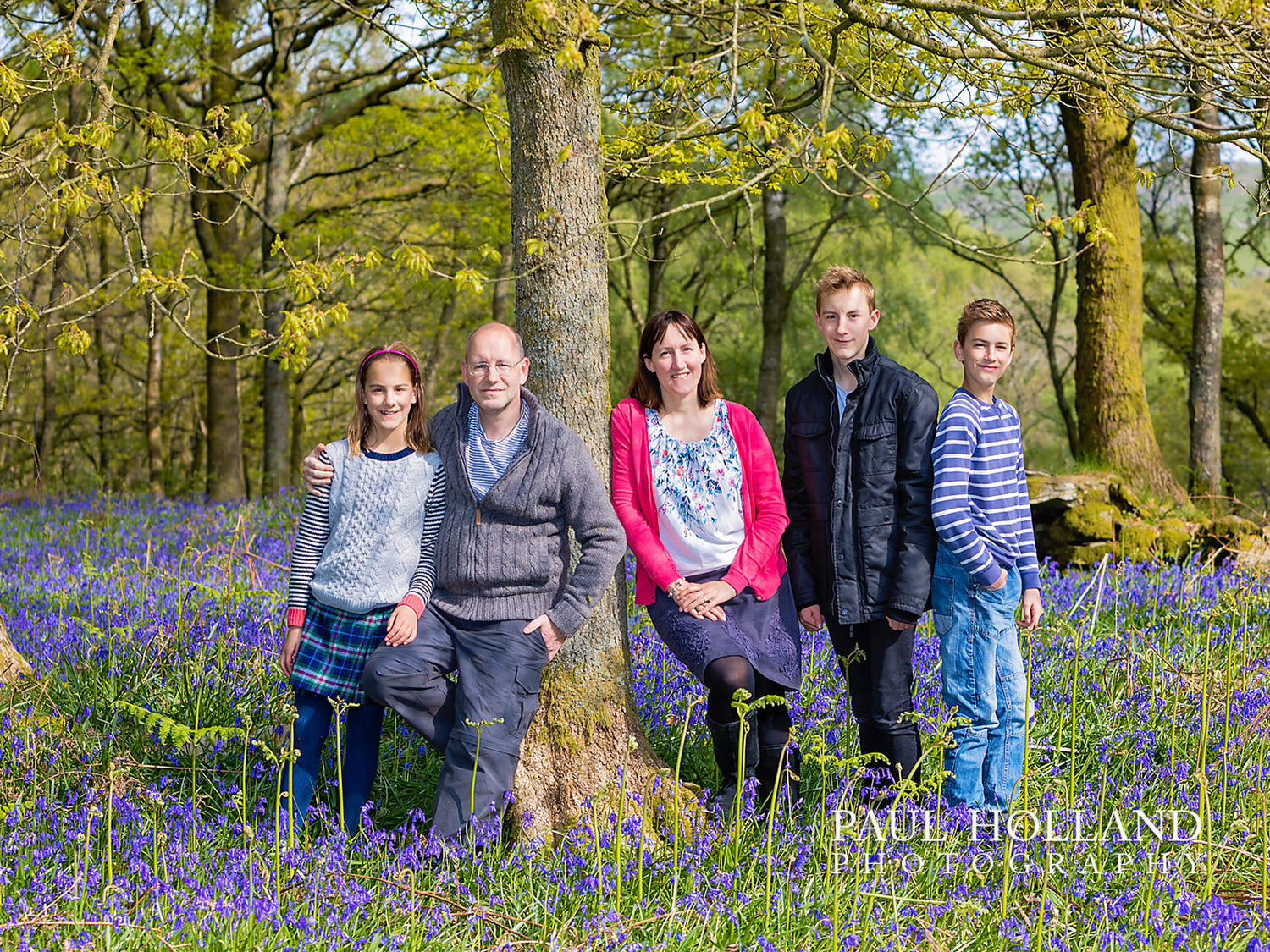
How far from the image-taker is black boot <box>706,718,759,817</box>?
3445mm

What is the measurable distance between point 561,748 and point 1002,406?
2.02m

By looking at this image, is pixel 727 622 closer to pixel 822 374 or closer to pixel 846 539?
pixel 846 539

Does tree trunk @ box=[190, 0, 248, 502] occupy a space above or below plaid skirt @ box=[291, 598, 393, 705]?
above

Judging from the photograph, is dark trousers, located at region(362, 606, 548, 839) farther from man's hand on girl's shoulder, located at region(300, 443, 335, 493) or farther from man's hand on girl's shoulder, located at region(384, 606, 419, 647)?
man's hand on girl's shoulder, located at region(300, 443, 335, 493)

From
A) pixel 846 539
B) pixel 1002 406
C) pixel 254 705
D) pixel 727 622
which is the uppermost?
pixel 1002 406

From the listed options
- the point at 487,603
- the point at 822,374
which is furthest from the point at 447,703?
the point at 822,374

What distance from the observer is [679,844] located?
330 centimetres

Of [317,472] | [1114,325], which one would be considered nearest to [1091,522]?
[1114,325]

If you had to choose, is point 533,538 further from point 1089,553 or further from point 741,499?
point 1089,553

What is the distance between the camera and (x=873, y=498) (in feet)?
11.6

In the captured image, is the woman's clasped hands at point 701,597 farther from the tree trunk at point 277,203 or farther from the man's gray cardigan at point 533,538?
the tree trunk at point 277,203

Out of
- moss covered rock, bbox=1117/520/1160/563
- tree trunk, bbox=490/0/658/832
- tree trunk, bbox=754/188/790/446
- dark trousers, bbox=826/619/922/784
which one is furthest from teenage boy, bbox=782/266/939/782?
tree trunk, bbox=754/188/790/446

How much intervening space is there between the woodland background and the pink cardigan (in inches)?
16.8

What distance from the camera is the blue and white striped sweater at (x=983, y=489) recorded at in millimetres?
3430
